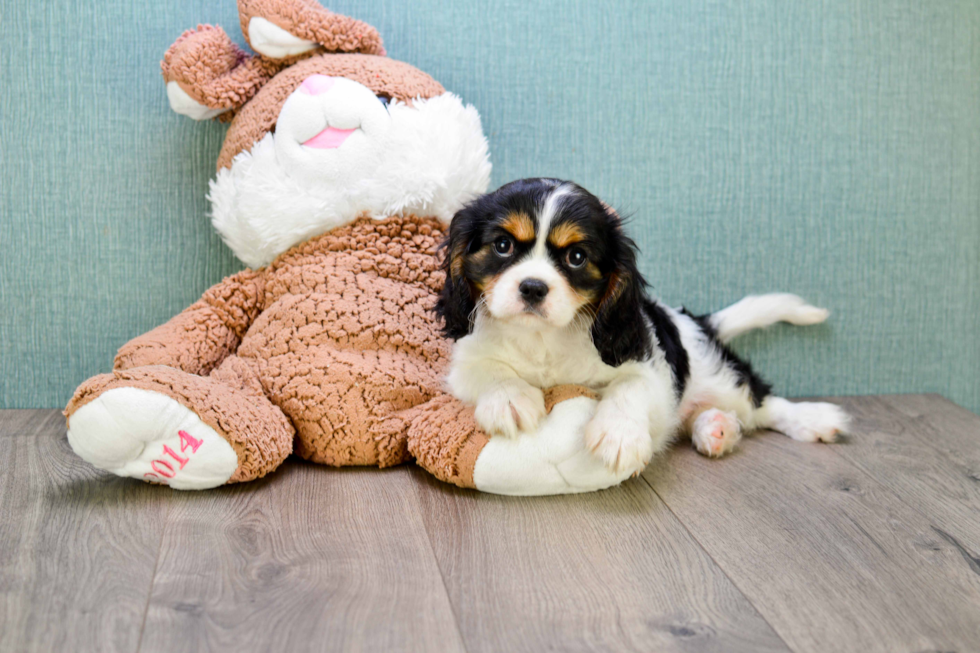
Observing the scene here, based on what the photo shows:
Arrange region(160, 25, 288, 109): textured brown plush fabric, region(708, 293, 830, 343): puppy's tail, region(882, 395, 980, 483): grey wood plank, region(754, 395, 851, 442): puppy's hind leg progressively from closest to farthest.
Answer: region(160, 25, 288, 109): textured brown plush fabric
region(882, 395, 980, 483): grey wood plank
region(754, 395, 851, 442): puppy's hind leg
region(708, 293, 830, 343): puppy's tail

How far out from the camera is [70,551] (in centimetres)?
156

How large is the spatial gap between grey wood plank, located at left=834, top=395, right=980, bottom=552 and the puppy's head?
769 mm

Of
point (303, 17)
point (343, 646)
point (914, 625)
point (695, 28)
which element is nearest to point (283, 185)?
point (303, 17)

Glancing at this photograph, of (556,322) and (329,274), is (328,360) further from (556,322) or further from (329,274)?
(556,322)

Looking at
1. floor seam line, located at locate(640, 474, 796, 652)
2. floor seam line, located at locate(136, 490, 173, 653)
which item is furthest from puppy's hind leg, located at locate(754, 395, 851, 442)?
floor seam line, located at locate(136, 490, 173, 653)

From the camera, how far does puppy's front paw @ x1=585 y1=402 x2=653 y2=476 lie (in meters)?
1.78

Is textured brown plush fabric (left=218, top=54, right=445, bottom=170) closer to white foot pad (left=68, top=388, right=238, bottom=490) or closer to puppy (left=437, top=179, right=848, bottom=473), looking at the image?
puppy (left=437, top=179, right=848, bottom=473)

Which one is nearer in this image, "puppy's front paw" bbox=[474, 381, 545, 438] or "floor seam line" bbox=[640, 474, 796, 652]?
"floor seam line" bbox=[640, 474, 796, 652]

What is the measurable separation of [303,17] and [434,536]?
1.42 metres

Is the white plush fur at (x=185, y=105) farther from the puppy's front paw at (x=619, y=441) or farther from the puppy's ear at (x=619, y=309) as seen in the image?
the puppy's front paw at (x=619, y=441)

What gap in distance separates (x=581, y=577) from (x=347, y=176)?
119cm

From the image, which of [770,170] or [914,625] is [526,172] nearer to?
[770,170]

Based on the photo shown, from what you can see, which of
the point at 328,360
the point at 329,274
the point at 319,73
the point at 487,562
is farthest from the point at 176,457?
the point at 319,73

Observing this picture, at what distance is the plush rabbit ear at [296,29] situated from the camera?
2.19 metres
